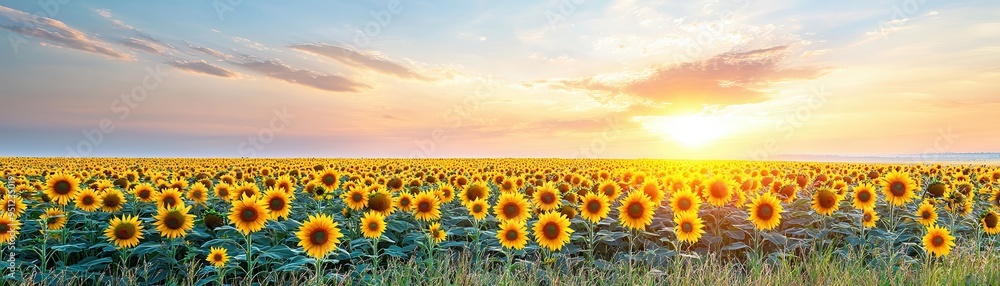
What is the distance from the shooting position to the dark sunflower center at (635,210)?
7.96 meters

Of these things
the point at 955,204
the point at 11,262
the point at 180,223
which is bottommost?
the point at 11,262

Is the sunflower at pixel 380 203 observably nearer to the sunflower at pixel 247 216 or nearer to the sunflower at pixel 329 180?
the sunflower at pixel 247 216

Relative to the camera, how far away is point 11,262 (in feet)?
21.5

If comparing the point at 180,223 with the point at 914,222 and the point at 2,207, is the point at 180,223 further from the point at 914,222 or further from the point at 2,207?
the point at 914,222

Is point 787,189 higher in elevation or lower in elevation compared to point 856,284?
higher

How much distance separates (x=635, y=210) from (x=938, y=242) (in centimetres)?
465

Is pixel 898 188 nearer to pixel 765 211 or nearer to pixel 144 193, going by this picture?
pixel 765 211

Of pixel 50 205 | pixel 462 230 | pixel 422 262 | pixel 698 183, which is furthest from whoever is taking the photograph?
pixel 698 183

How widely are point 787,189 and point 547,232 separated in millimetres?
5939

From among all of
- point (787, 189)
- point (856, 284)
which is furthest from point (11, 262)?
point (787, 189)

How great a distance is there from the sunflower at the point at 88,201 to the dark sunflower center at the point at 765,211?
33.3 ft

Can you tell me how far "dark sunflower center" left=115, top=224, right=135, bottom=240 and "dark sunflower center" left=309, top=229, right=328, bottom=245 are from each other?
2.50 m

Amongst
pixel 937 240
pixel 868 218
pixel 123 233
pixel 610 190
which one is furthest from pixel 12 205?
pixel 937 240

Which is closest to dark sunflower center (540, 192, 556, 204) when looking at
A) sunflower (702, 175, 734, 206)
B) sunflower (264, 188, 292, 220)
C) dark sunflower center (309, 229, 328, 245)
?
sunflower (702, 175, 734, 206)
